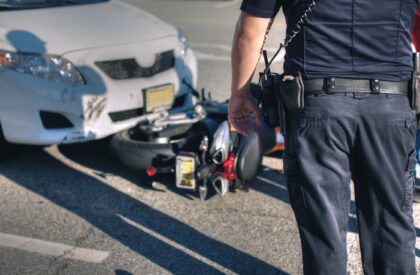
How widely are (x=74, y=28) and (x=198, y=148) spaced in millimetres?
1364

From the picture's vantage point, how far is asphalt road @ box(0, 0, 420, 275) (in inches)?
132

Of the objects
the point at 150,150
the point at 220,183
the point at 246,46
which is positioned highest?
the point at 246,46

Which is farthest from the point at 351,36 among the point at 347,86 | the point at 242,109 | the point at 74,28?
the point at 74,28

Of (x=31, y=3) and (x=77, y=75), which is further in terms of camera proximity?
(x=31, y=3)

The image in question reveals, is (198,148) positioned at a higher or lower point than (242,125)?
lower

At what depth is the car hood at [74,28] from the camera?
173 inches

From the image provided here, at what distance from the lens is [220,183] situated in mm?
3871

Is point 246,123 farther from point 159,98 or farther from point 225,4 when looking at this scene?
point 225,4

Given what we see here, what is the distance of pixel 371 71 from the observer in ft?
7.20

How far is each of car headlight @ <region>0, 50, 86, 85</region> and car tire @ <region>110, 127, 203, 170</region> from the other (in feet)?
1.86

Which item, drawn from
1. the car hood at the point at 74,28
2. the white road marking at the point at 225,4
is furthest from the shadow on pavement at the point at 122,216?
the white road marking at the point at 225,4

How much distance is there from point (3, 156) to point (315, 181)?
10.0ft

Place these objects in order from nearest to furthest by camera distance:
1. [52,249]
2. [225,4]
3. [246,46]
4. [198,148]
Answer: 1. [246,46]
2. [52,249]
3. [198,148]
4. [225,4]

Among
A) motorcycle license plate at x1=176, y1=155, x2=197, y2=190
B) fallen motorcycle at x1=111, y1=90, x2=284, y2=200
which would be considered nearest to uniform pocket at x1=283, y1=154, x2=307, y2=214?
fallen motorcycle at x1=111, y1=90, x2=284, y2=200
